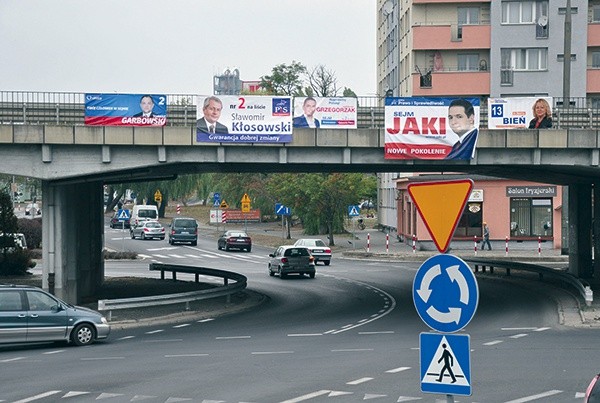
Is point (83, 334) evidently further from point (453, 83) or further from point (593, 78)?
point (593, 78)

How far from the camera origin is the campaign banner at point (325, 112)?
102ft

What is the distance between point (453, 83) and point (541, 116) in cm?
3550

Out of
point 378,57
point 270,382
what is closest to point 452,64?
point 378,57

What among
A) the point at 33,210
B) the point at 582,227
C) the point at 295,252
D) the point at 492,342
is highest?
the point at 33,210

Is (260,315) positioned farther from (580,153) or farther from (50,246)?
(580,153)

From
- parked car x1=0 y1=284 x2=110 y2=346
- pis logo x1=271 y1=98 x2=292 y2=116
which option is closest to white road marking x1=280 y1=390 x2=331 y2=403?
parked car x1=0 y1=284 x2=110 y2=346

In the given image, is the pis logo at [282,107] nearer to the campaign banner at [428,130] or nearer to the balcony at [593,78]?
the campaign banner at [428,130]

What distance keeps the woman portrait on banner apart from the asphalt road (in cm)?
566

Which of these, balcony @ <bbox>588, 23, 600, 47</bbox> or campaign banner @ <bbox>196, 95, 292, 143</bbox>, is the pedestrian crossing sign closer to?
campaign banner @ <bbox>196, 95, 292, 143</bbox>

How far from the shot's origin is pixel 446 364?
8.37 m

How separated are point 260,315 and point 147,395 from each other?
1497 centimetres

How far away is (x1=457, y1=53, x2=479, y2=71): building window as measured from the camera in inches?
2643

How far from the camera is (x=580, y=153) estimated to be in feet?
105

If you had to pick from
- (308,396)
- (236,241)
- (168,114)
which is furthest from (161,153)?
(236,241)
